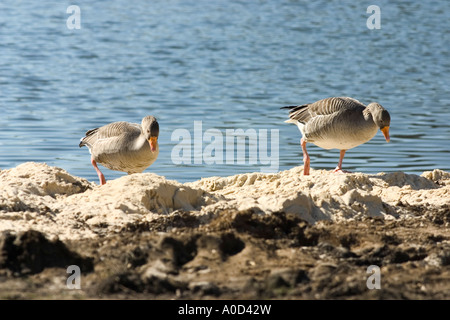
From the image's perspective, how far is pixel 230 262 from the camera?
23.1 feet

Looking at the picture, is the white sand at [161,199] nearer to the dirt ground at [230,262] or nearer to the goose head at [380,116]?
the dirt ground at [230,262]

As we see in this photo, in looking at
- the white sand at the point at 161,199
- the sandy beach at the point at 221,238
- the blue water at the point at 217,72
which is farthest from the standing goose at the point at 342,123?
the blue water at the point at 217,72

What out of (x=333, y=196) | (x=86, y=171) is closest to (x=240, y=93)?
(x=86, y=171)

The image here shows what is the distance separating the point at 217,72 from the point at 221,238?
711 inches

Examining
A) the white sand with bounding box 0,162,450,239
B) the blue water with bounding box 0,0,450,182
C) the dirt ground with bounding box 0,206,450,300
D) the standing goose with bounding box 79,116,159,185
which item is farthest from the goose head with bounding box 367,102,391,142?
the dirt ground with bounding box 0,206,450,300

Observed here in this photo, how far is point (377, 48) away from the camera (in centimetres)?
3023

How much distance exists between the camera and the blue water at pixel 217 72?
15.8 m

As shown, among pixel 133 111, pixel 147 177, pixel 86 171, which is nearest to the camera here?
pixel 147 177

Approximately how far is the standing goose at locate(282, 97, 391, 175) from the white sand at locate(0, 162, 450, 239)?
1.27 m

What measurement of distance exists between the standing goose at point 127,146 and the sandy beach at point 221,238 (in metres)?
1.01

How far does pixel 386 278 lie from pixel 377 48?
80.1 ft

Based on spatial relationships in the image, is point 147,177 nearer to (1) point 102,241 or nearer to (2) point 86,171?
(1) point 102,241

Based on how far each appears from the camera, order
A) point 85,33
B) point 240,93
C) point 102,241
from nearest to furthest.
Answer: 1. point 102,241
2. point 240,93
3. point 85,33

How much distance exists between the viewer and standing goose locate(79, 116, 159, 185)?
11.2 metres
